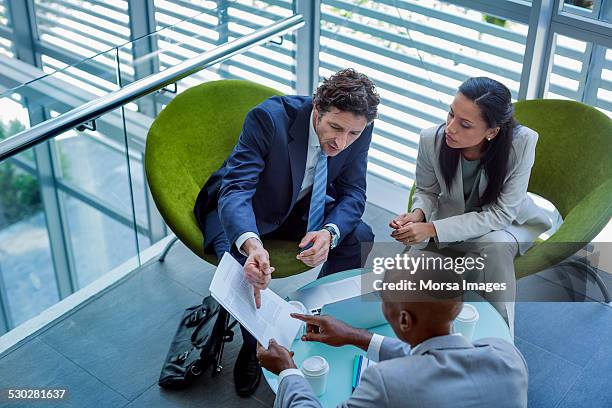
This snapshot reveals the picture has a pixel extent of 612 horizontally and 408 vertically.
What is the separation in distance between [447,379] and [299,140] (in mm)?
1413

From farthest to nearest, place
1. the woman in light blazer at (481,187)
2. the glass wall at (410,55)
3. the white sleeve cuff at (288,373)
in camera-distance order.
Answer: the glass wall at (410,55) < the woman in light blazer at (481,187) < the white sleeve cuff at (288,373)

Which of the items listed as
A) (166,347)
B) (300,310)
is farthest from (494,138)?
(166,347)

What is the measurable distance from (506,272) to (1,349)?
2.14 meters

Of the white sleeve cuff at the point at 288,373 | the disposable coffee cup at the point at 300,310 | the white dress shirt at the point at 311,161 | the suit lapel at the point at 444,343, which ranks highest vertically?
the suit lapel at the point at 444,343

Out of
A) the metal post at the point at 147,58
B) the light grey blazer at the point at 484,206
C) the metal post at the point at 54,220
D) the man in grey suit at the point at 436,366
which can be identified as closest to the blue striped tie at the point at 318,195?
the light grey blazer at the point at 484,206

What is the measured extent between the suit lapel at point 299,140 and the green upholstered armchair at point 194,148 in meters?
0.35

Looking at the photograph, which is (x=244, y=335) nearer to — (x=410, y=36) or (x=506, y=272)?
(x=506, y=272)

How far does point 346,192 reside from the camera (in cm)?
314

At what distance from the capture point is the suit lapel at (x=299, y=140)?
296 cm

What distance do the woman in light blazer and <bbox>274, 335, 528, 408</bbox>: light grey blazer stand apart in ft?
3.74

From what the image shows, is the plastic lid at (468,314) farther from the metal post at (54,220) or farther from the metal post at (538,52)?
the metal post at (54,220)

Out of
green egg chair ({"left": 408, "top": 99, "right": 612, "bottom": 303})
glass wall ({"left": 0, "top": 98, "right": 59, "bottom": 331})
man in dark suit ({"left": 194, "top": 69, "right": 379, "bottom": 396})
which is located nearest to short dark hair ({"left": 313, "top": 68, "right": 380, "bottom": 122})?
man in dark suit ({"left": 194, "top": 69, "right": 379, "bottom": 396})

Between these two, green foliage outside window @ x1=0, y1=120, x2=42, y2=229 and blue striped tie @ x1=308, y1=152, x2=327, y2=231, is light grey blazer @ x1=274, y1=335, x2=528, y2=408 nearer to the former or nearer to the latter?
blue striped tie @ x1=308, y1=152, x2=327, y2=231

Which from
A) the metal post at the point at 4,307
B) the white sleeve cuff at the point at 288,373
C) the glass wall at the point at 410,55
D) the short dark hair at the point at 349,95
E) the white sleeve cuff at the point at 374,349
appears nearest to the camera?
the white sleeve cuff at the point at 288,373
